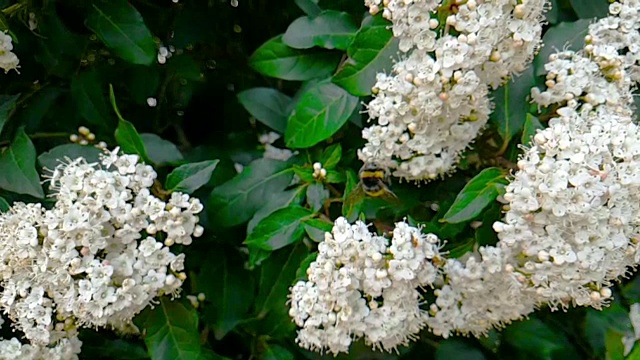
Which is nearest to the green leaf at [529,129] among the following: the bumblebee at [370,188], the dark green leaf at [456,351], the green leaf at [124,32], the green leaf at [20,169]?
the bumblebee at [370,188]

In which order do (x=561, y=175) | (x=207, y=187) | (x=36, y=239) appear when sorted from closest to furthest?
(x=561, y=175)
(x=36, y=239)
(x=207, y=187)

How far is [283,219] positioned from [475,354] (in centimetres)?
60

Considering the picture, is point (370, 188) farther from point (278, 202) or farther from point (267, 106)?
point (267, 106)

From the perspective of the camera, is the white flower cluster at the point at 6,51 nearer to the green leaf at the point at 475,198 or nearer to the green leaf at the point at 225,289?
the green leaf at the point at 225,289

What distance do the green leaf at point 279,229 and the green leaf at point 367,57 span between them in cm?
25

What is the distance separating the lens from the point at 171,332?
1453 mm

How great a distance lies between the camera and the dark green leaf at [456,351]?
171 cm

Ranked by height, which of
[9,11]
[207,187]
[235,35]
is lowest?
[207,187]

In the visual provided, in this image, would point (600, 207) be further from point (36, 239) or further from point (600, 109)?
point (36, 239)

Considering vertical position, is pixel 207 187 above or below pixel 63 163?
below

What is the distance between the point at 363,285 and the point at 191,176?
0.38m

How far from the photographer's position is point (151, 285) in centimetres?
133

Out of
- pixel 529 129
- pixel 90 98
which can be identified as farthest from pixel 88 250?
pixel 529 129

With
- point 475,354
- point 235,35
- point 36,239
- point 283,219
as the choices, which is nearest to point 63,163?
point 36,239
